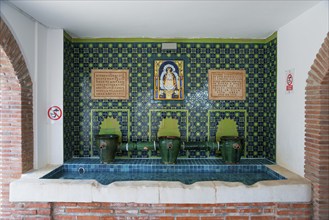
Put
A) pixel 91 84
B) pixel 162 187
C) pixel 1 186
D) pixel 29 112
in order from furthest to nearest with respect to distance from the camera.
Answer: pixel 91 84 → pixel 29 112 → pixel 1 186 → pixel 162 187

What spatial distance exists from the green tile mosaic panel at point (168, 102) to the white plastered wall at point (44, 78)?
1.75 ft

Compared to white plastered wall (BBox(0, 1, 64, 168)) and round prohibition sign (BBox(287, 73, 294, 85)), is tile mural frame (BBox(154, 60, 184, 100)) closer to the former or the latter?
white plastered wall (BBox(0, 1, 64, 168))

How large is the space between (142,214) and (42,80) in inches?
115

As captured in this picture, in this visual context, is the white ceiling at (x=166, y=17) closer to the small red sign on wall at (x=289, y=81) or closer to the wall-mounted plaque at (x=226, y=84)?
the wall-mounted plaque at (x=226, y=84)

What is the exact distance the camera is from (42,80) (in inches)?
192

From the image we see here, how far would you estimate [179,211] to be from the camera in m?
3.82

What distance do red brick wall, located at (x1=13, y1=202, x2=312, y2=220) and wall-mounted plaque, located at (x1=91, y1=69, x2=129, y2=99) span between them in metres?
2.42

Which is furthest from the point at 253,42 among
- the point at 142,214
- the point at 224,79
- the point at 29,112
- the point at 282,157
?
the point at 29,112

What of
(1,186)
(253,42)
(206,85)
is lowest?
(1,186)

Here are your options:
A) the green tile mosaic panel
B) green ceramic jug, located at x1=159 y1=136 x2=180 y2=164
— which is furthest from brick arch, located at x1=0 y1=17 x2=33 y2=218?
green ceramic jug, located at x1=159 y1=136 x2=180 y2=164

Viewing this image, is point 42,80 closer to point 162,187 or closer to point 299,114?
point 162,187

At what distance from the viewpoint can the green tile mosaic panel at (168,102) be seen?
5.62 meters

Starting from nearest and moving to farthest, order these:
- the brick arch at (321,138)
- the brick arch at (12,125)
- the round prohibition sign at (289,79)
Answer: the brick arch at (321,138)
the brick arch at (12,125)
the round prohibition sign at (289,79)

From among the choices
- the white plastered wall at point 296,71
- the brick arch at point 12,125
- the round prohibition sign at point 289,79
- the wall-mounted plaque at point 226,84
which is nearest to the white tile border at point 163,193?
the brick arch at point 12,125
